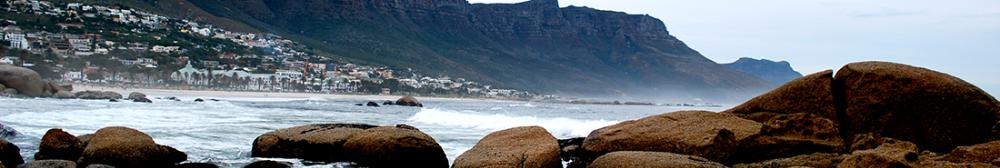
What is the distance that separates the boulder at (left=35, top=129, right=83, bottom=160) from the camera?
12.9 metres

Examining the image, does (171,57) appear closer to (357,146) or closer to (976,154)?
(357,146)

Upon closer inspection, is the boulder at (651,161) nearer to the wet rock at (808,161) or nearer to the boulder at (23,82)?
the wet rock at (808,161)

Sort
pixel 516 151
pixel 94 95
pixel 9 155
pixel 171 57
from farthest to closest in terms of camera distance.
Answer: pixel 171 57
pixel 94 95
pixel 9 155
pixel 516 151

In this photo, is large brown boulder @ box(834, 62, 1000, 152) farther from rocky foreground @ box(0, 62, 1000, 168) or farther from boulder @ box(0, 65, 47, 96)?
boulder @ box(0, 65, 47, 96)

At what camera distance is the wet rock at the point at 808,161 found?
964 centimetres

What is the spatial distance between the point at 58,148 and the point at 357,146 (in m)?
4.45

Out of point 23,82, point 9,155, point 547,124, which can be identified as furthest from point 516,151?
point 23,82

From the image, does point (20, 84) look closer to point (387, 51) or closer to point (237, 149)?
point (237, 149)

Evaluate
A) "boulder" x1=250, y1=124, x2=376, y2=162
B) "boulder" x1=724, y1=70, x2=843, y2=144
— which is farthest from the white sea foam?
"boulder" x1=724, y1=70, x2=843, y2=144

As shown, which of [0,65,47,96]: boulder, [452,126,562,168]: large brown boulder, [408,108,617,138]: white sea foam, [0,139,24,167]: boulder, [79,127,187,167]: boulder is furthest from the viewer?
[0,65,47,96]: boulder

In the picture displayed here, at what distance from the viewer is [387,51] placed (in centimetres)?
15975

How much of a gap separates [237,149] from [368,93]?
103613 millimetres

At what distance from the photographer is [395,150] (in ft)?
43.1

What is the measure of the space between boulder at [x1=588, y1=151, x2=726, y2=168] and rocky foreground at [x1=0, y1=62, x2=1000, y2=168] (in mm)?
22
